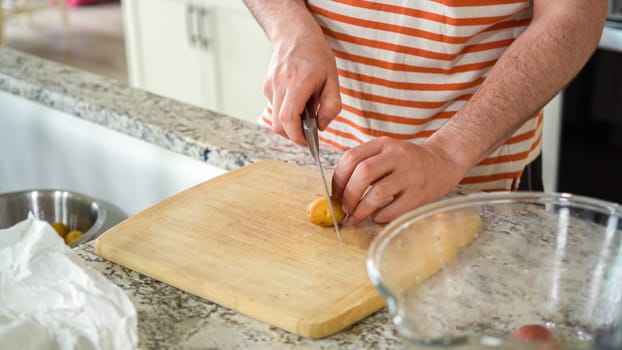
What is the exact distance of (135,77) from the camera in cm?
361

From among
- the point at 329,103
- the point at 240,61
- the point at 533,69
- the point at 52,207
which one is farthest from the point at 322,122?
the point at 240,61

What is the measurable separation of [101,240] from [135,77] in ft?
8.80

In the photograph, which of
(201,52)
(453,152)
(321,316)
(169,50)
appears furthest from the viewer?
(169,50)

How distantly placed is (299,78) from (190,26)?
2213 mm

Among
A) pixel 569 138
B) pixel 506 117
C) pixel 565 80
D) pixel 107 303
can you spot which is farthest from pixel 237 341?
pixel 569 138

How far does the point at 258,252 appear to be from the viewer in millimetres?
974

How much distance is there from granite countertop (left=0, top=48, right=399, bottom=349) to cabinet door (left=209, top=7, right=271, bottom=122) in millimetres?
1370

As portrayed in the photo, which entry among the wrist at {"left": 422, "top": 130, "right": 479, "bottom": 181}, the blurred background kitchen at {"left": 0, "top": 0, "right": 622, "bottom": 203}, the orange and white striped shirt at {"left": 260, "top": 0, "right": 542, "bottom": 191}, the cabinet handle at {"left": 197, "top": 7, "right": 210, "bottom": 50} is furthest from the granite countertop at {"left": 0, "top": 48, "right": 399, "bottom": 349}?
the cabinet handle at {"left": 197, "top": 7, "right": 210, "bottom": 50}

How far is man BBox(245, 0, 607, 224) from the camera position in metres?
1.03

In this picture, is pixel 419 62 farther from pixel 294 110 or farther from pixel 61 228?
pixel 61 228

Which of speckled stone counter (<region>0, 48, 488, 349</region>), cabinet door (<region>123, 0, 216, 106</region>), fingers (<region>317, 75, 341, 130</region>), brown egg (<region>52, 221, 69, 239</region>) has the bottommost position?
cabinet door (<region>123, 0, 216, 106</region>)

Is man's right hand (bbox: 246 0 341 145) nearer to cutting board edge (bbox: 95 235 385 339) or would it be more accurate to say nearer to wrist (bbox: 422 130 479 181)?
wrist (bbox: 422 130 479 181)

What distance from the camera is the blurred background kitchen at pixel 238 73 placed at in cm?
233

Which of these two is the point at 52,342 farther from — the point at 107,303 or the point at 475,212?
the point at 475,212
